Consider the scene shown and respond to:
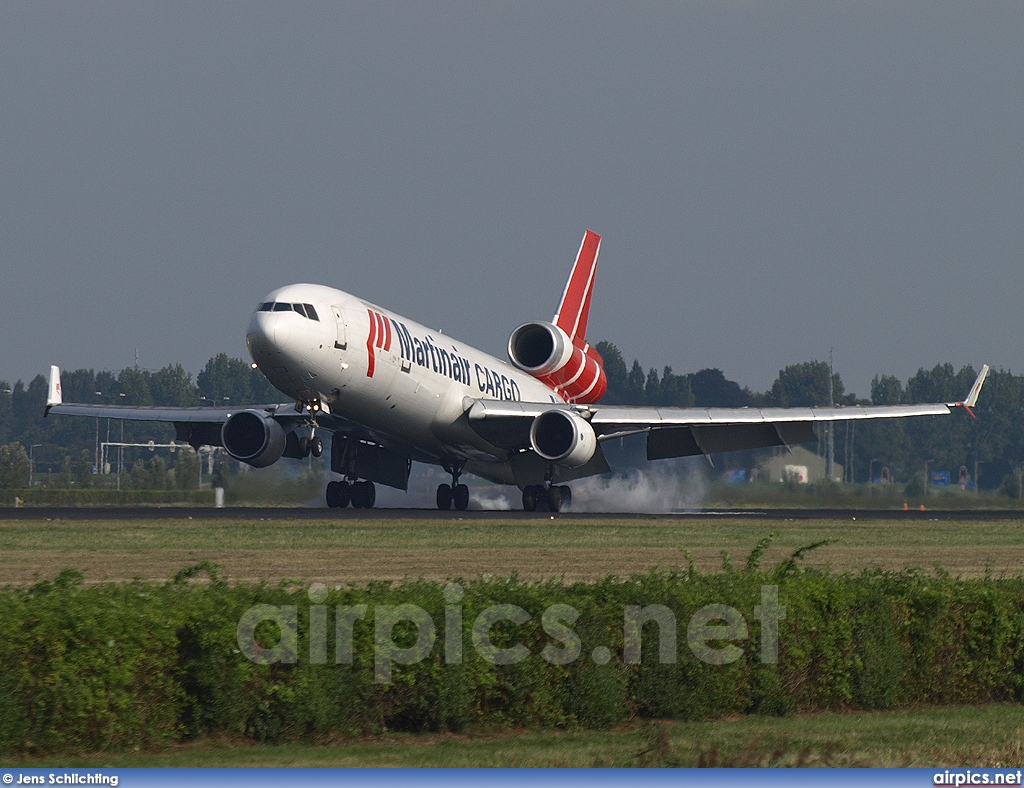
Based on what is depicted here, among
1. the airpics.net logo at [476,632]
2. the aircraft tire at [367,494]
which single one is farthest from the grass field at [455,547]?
the airpics.net logo at [476,632]

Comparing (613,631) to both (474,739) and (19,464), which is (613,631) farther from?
(19,464)

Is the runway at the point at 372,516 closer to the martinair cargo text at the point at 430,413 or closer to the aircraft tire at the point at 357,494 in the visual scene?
the aircraft tire at the point at 357,494

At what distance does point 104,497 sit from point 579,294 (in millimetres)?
20129

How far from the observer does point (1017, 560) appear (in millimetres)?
24641

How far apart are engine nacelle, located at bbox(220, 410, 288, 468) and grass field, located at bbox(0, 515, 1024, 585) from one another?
6.62m

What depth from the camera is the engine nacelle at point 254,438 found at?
38.1 m

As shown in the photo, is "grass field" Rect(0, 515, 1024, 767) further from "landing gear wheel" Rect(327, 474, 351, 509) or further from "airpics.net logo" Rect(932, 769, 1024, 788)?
"landing gear wheel" Rect(327, 474, 351, 509)

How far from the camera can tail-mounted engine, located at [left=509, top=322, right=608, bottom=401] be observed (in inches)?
1802

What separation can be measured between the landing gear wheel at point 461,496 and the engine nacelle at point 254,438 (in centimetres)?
676

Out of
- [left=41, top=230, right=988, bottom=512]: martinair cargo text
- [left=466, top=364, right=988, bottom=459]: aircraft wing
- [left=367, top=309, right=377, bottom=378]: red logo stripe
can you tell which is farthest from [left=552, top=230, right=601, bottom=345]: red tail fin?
[left=367, top=309, right=377, bottom=378]: red logo stripe

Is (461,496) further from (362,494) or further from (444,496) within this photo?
(362,494)

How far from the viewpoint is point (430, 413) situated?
122 ft

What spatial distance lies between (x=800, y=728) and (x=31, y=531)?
1990 cm

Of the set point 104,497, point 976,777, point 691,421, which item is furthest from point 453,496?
point 976,777
